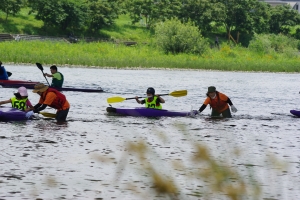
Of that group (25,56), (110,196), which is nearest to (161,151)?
(110,196)

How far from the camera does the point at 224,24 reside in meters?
105

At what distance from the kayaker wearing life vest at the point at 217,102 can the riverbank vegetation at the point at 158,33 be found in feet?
107

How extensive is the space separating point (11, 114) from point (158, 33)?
51.7 meters

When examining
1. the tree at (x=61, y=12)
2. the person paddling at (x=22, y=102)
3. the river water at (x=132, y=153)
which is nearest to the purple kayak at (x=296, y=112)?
the river water at (x=132, y=153)

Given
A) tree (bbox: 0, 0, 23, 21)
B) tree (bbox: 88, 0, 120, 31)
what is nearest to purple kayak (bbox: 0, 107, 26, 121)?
tree (bbox: 0, 0, 23, 21)

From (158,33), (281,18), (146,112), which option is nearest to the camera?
(146,112)

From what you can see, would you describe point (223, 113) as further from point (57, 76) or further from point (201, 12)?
point (201, 12)

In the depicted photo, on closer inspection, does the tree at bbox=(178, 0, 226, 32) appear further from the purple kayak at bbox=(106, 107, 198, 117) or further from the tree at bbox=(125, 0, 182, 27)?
the purple kayak at bbox=(106, 107, 198, 117)

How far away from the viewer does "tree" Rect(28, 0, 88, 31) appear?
269 feet

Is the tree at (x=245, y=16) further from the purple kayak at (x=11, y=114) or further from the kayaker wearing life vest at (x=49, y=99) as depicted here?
the purple kayak at (x=11, y=114)

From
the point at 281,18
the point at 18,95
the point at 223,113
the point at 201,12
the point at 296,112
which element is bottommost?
the point at 296,112

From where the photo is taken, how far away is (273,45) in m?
87.0

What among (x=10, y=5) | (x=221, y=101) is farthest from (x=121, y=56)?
(x=221, y=101)

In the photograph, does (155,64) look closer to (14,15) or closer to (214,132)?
(14,15)
